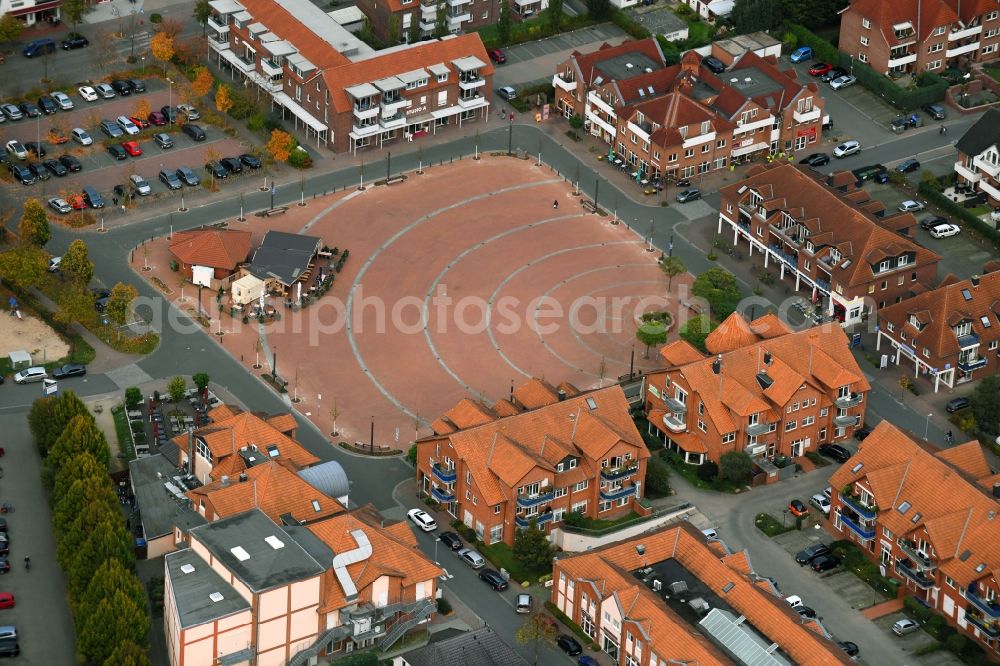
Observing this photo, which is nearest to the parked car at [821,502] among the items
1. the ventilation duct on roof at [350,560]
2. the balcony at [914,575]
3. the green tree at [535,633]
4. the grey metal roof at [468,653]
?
the balcony at [914,575]

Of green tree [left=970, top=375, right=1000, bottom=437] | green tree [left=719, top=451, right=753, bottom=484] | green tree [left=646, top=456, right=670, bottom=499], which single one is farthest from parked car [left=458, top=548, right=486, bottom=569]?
green tree [left=970, top=375, right=1000, bottom=437]

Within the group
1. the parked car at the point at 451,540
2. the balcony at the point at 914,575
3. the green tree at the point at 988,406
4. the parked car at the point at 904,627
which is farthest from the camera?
the green tree at the point at 988,406

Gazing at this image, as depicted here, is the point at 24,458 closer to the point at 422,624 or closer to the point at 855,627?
the point at 422,624

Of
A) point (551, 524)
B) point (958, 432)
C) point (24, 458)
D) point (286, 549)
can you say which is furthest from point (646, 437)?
point (24, 458)

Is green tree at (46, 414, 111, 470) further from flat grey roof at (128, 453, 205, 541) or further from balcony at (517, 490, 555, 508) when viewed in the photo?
balcony at (517, 490, 555, 508)

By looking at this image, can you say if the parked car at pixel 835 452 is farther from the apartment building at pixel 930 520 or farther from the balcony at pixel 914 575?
the balcony at pixel 914 575


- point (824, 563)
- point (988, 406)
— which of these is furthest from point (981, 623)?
point (988, 406)
